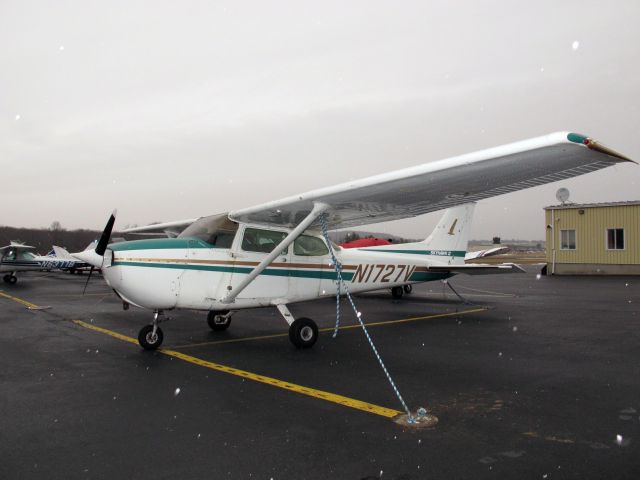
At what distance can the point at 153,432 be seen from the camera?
405 cm

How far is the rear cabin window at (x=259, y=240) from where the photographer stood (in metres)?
8.23

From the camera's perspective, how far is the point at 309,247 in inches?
352

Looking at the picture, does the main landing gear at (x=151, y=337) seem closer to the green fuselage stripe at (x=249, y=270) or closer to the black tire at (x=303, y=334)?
the green fuselage stripe at (x=249, y=270)

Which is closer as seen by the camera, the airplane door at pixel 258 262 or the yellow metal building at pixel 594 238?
the airplane door at pixel 258 262

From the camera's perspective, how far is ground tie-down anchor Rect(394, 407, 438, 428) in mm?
4141

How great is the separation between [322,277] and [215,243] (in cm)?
213

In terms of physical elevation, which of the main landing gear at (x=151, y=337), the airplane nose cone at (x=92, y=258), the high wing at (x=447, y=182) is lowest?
the main landing gear at (x=151, y=337)

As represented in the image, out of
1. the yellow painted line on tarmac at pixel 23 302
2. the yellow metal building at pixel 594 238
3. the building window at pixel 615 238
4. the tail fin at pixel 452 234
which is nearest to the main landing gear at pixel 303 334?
the tail fin at pixel 452 234

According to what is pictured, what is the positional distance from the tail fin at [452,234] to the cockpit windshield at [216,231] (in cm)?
602

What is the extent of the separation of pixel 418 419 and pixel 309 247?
5012 millimetres

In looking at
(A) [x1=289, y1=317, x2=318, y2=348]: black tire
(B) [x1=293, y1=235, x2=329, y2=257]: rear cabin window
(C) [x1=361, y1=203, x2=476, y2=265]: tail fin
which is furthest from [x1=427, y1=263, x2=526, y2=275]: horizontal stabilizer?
(A) [x1=289, y1=317, x2=318, y2=348]: black tire

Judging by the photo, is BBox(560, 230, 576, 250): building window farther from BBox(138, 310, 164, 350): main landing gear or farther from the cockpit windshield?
BBox(138, 310, 164, 350): main landing gear

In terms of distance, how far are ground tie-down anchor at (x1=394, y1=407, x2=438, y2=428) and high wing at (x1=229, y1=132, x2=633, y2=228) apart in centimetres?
274

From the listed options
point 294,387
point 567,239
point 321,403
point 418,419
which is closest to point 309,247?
point 294,387
